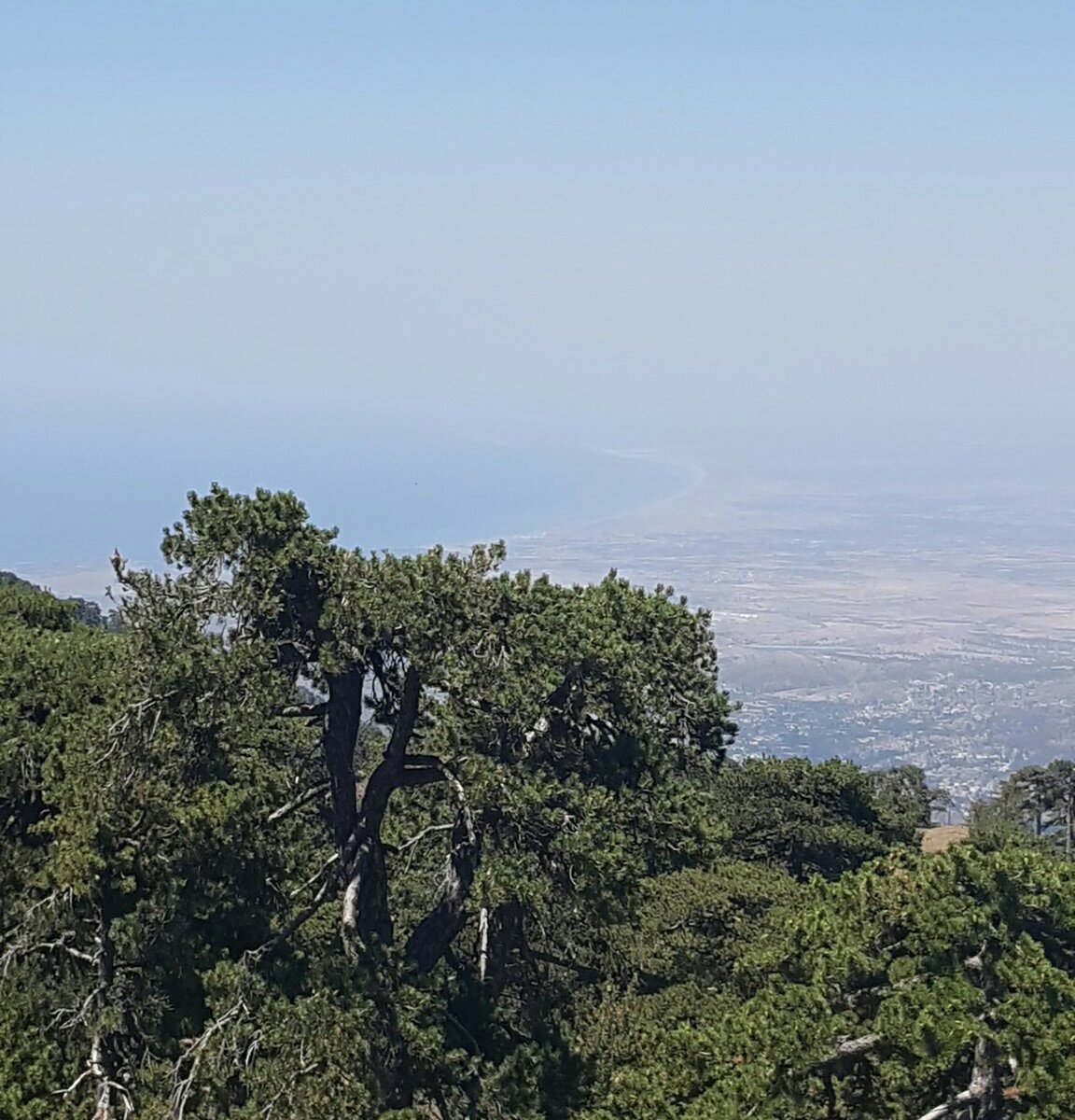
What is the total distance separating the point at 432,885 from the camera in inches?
741

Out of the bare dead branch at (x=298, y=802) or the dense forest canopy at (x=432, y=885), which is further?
the bare dead branch at (x=298, y=802)

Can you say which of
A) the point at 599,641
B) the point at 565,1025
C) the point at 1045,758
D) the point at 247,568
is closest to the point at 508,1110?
the point at 565,1025

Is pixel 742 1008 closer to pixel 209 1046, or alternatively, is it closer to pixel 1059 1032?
pixel 1059 1032

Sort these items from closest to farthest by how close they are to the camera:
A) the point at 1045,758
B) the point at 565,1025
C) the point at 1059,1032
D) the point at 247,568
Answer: the point at 1059,1032, the point at 247,568, the point at 565,1025, the point at 1045,758

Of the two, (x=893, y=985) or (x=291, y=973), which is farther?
(x=291, y=973)

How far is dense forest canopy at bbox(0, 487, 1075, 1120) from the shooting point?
13.2 m

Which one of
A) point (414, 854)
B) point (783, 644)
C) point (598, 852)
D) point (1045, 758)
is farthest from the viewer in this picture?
point (783, 644)

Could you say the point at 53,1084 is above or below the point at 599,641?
below

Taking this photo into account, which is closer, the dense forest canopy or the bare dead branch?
the dense forest canopy

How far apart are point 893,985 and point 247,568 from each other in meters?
8.22

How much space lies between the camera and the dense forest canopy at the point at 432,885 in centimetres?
1322

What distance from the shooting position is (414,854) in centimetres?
1948

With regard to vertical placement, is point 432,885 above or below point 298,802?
below

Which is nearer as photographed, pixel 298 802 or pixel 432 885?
pixel 298 802
